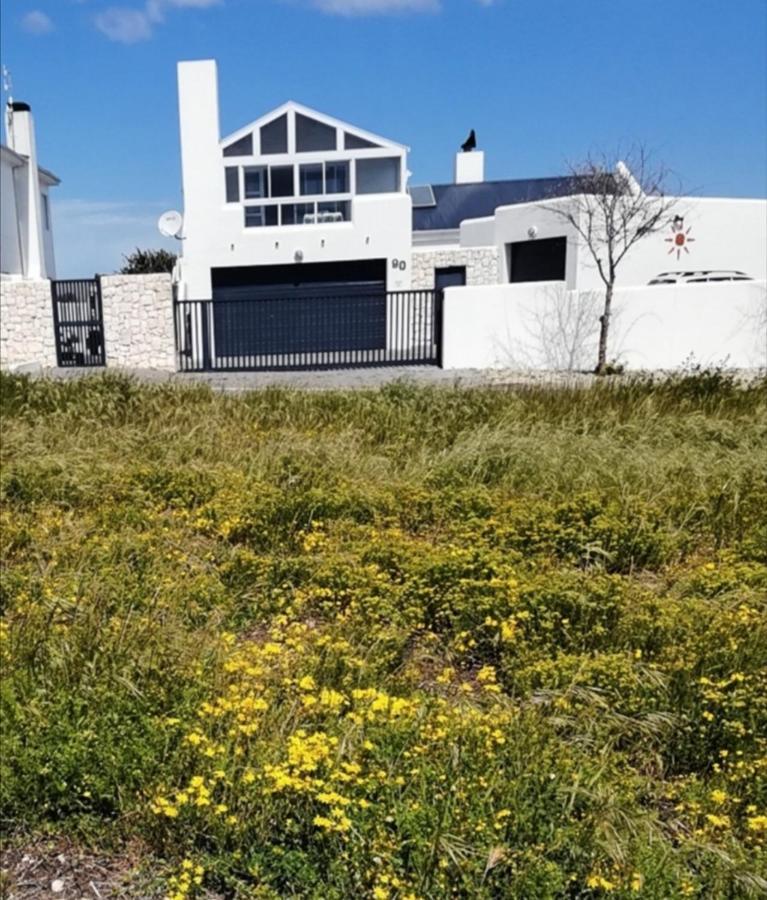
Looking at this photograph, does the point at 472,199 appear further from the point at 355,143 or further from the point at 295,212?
the point at 295,212

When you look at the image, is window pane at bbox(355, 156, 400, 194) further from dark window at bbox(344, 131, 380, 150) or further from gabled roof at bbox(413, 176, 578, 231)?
gabled roof at bbox(413, 176, 578, 231)

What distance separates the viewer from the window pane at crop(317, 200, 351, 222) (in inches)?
1075

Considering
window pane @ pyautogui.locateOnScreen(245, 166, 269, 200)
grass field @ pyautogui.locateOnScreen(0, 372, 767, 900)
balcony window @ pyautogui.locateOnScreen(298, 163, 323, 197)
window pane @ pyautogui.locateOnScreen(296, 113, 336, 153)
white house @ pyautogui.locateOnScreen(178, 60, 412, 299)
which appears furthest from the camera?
balcony window @ pyautogui.locateOnScreen(298, 163, 323, 197)

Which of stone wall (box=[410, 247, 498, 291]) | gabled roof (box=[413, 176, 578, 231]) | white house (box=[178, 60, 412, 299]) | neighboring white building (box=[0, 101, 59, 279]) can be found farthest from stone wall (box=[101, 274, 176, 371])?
gabled roof (box=[413, 176, 578, 231])

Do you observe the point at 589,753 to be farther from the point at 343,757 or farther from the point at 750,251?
the point at 750,251

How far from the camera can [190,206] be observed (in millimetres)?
26891

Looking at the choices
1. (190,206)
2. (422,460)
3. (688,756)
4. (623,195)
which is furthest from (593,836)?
(190,206)

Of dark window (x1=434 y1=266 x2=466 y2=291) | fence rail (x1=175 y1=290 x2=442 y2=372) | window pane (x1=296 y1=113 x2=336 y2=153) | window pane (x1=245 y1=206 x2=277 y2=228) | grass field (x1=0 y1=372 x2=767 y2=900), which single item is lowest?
grass field (x1=0 y1=372 x2=767 y2=900)

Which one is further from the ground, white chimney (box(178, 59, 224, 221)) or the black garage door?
white chimney (box(178, 59, 224, 221))

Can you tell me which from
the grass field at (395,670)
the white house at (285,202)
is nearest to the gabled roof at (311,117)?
the white house at (285,202)

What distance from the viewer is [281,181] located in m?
A: 27.8

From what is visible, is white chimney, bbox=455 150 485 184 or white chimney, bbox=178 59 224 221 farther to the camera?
Answer: white chimney, bbox=455 150 485 184

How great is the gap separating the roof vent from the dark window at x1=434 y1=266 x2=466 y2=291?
7.52 metres

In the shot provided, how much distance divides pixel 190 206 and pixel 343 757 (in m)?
27.4
